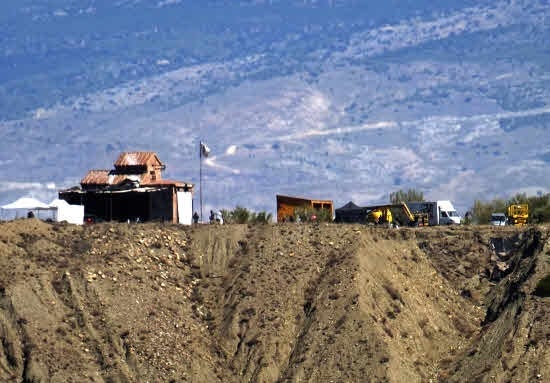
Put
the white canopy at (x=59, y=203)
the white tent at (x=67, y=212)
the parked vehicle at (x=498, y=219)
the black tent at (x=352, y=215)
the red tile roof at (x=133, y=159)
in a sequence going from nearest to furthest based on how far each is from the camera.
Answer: the white tent at (x=67, y=212), the white canopy at (x=59, y=203), the parked vehicle at (x=498, y=219), the black tent at (x=352, y=215), the red tile roof at (x=133, y=159)

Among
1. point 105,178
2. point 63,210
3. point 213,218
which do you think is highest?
point 105,178

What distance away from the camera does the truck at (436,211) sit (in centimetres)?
9156

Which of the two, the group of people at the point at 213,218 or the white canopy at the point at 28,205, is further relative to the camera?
the white canopy at the point at 28,205

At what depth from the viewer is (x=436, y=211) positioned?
92188 millimetres

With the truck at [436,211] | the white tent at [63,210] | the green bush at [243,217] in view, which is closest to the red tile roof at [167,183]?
the green bush at [243,217]

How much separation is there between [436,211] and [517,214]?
251 inches

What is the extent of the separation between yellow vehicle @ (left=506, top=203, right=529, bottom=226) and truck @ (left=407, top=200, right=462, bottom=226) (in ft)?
13.9

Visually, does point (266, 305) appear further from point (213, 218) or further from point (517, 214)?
point (517, 214)

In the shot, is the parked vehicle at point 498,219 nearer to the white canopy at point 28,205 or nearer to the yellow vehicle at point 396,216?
the yellow vehicle at point 396,216

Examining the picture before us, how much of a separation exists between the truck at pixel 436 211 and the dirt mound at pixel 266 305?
60.7ft

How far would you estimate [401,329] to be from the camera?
207ft

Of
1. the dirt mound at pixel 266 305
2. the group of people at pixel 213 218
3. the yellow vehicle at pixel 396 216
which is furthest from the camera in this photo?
the yellow vehicle at pixel 396 216

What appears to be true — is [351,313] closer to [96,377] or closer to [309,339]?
[309,339]

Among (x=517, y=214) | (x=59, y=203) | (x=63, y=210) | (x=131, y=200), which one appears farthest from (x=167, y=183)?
(x=517, y=214)
